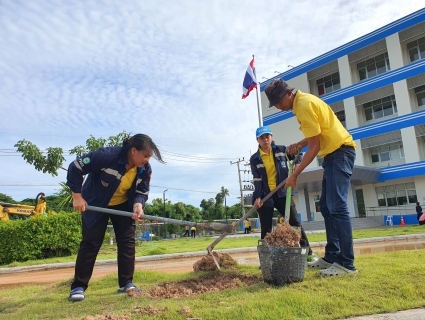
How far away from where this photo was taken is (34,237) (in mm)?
11672

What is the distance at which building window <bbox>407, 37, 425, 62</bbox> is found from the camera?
86.5 feet

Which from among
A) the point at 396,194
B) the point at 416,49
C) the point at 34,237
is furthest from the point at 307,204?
the point at 34,237

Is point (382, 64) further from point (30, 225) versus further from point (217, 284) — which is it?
point (217, 284)

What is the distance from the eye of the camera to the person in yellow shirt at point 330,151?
3.42 m

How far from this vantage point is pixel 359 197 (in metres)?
29.2

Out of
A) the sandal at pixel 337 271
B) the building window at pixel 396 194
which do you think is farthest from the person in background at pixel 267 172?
the building window at pixel 396 194

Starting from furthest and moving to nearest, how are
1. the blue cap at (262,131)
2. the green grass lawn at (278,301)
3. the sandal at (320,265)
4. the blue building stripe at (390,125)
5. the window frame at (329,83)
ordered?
the window frame at (329,83) < the blue building stripe at (390,125) < the blue cap at (262,131) < the sandal at (320,265) < the green grass lawn at (278,301)

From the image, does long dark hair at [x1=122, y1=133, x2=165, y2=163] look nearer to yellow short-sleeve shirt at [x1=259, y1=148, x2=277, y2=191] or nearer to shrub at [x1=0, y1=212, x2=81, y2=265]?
yellow short-sleeve shirt at [x1=259, y1=148, x2=277, y2=191]

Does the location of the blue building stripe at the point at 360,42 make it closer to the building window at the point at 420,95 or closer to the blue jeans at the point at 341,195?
the building window at the point at 420,95

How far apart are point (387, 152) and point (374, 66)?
7313 millimetres

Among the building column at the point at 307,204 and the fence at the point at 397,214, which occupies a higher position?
the building column at the point at 307,204

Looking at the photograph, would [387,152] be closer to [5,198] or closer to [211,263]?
[211,263]

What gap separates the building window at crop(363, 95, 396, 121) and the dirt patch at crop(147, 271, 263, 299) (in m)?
27.6

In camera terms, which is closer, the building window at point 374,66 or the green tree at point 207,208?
the building window at point 374,66
